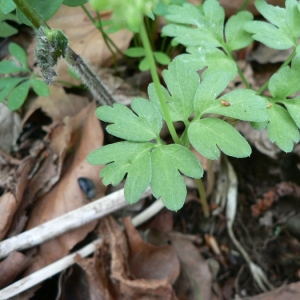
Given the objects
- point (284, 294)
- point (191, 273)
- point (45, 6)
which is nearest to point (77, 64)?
point (45, 6)

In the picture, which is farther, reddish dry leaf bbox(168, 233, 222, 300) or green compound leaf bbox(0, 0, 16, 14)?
reddish dry leaf bbox(168, 233, 222, 300)

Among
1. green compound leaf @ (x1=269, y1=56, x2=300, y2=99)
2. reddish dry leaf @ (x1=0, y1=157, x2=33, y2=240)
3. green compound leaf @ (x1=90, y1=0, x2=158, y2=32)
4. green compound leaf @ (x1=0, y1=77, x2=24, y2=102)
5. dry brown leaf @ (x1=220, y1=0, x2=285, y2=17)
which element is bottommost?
dry brown leaf @ (x1=220, y1=0, x2=285, y2=17)

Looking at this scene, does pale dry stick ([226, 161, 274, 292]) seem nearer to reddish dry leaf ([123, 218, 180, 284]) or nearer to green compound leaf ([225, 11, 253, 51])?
reddish dry leaf ([123, 218, 180, 284])

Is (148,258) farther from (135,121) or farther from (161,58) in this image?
(161,58)

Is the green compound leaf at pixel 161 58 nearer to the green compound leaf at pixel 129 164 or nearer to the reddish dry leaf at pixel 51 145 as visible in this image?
the reddish dry leaf at pixel 51 145

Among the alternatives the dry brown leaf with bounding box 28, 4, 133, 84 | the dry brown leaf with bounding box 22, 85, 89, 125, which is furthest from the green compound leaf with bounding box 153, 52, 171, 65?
the dry brown leaf with bounding box 22, 85, 89, 125

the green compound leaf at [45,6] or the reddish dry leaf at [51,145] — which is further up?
the green compound leaf at [45,6]

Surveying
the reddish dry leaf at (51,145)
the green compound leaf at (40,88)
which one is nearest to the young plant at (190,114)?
the green compound leaf at (40,88)
